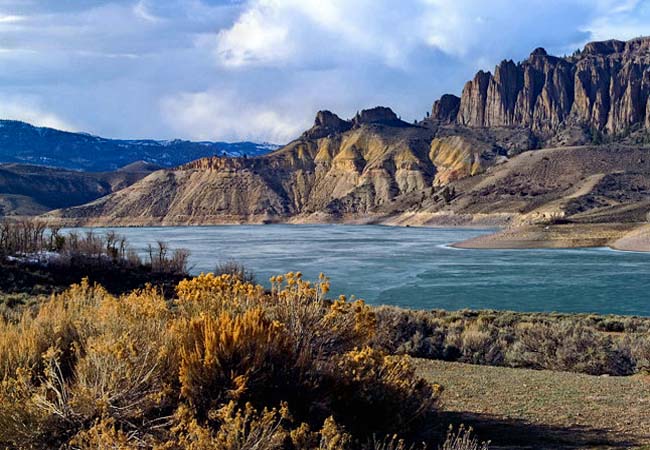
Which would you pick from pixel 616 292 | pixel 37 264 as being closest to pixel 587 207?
pixel 616 292

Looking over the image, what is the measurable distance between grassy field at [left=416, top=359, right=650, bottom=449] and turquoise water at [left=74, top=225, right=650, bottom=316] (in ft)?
76.0

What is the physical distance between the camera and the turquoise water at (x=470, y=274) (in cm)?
3591

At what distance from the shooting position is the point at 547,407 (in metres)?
8.43

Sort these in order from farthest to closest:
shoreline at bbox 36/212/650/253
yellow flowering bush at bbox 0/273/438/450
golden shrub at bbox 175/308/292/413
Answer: shoreline at bbox 36/212/650/253, golden shrub at bbox 175/308/292/413, yellow flowering bush at bbox 0/273/438/450

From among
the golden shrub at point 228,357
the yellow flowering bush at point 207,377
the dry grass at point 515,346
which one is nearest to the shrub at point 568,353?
the dry grass at point 515,346

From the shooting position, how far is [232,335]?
552 centimetres

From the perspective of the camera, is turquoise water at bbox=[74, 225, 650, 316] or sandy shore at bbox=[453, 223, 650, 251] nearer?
turquoise water at bbox=[74, 225, 650, 316]

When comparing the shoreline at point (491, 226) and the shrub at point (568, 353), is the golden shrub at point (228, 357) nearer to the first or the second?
the shrub at point (568, 353)

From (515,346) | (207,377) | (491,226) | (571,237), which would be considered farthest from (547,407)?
(491,226)

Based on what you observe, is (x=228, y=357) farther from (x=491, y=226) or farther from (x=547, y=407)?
(x=491, y=226)

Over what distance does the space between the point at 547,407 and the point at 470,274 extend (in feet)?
134

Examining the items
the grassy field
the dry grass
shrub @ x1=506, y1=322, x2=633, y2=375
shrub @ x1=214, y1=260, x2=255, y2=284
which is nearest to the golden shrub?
the grassy field

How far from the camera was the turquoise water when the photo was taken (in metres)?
35.9

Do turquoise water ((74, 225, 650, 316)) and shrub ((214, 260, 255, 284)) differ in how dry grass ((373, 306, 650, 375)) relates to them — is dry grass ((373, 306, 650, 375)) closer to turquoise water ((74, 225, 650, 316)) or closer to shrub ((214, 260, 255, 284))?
shrub ((214, 260, 255, 284))
